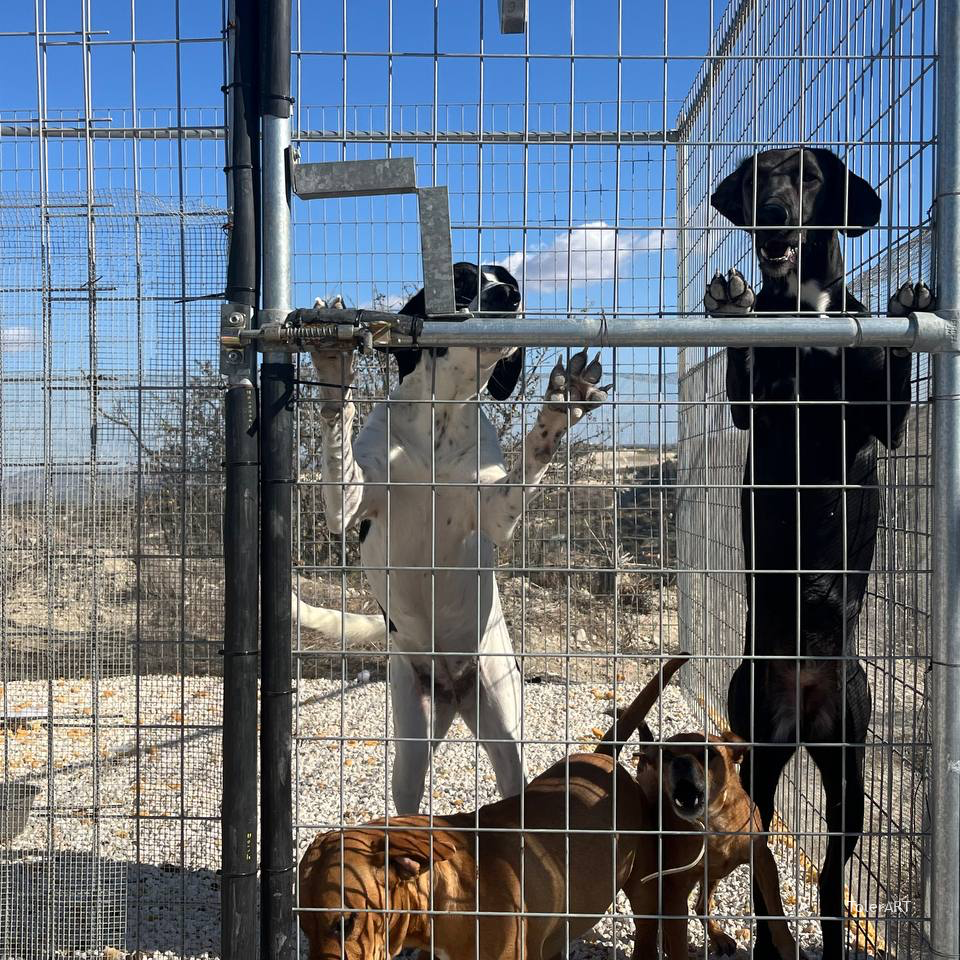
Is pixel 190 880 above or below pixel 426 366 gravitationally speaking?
below

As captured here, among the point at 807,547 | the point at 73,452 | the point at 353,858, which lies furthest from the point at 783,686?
the point at 73,452

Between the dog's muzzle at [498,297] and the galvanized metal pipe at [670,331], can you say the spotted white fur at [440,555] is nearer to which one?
the dog's muzzle at [498,297]

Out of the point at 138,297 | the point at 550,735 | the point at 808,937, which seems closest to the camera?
the point at 138,297

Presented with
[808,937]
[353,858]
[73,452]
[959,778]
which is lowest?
[808,937]

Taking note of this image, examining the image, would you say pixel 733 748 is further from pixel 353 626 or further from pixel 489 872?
pixel 353 626

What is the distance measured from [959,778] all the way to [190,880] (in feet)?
10.2

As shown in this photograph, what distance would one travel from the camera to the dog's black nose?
2953 mm

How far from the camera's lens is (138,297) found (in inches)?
109

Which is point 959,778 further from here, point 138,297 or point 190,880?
point 190,880

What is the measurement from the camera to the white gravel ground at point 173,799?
281cm

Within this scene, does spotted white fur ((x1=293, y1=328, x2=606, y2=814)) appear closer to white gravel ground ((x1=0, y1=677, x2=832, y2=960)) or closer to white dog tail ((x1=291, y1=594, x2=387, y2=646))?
white gravel ground ((x1=0, y1=677, x2=832, y2=960))

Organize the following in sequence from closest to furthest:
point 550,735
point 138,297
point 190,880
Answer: point 138,297
point 190,880
point 550,735

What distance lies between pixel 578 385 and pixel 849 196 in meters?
1.30

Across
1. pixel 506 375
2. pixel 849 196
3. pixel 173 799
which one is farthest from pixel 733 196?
pixel 173 799
